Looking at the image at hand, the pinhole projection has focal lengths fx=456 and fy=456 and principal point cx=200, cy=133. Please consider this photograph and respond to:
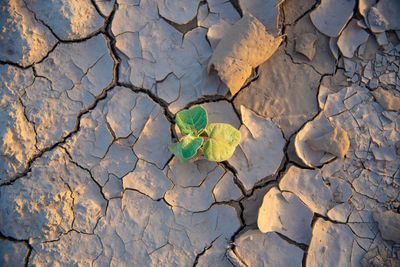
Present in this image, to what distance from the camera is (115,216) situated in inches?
89.7

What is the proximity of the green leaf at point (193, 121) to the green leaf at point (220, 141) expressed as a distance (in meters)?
0.05

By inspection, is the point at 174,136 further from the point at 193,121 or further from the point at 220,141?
the point at 220,141

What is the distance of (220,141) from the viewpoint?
2.27m

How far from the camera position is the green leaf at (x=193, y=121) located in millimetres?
2289

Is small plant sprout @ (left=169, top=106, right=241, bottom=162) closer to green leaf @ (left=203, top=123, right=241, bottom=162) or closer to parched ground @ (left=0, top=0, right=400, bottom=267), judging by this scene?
green leaf @ (left=203, top=123, right=241, bottom=162)

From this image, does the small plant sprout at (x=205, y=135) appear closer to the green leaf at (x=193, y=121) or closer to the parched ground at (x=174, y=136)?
the green leaf at (x=193, y=121)

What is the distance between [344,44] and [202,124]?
94 centimetres

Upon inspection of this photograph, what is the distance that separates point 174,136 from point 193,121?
0.15m

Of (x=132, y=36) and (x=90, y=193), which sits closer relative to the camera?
(x=90, y=193)

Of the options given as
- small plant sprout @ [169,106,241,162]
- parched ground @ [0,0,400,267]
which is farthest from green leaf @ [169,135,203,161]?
parched ground @ [0,0,400,267]

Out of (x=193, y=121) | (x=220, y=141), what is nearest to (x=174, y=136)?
(x=193, y=121)

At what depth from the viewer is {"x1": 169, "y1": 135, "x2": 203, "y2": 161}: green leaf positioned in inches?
87.0

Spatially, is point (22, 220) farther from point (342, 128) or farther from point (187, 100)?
point (342, 128)

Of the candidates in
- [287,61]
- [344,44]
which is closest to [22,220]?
[287,61]
